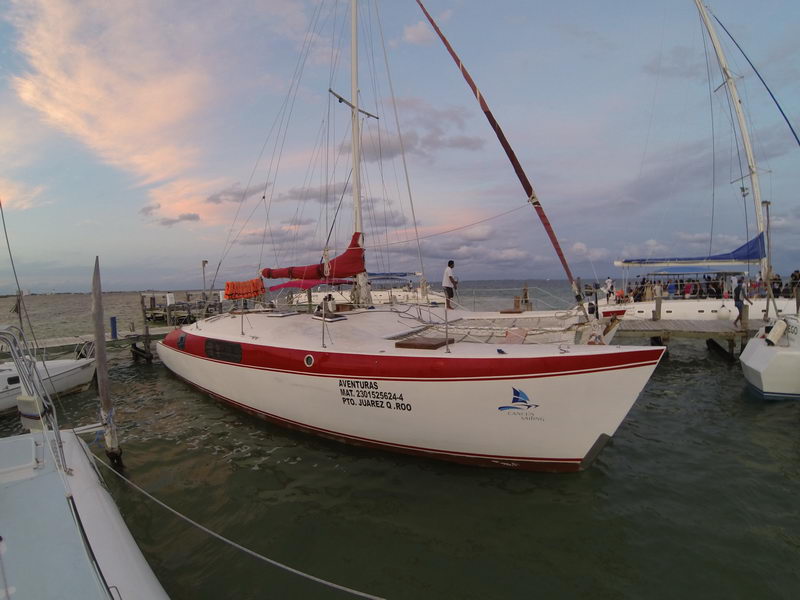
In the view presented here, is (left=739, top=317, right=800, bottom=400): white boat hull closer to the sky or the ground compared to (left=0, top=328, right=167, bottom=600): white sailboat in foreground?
closer to the ground

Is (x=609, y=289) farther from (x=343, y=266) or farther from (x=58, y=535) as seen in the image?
(x=58, y=535)

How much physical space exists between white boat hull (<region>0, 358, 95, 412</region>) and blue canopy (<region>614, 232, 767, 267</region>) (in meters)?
23.0

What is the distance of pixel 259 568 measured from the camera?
13.5 feet

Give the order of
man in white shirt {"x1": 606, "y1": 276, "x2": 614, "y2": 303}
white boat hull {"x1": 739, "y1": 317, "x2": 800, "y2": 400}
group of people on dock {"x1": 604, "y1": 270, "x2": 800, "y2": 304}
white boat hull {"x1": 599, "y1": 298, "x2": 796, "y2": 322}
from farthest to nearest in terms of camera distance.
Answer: man in white shirt {"x1": 606, "y1": 276, "x2": 614, "y2": 303}
group of people on dock {"x1": 604, "y1": 270, "x2": 800, "y2": 304}
white boat hull {"x1": 599, "y1": 298, "x2": 796, "y2": 322}
white boat hull {"x1": 739, "y1": 317, "x2": 800, "y2": 400}

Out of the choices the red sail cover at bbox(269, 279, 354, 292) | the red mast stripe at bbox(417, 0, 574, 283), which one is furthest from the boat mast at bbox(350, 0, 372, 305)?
the red mast stripe at bbox(417, 0, 574, 283)

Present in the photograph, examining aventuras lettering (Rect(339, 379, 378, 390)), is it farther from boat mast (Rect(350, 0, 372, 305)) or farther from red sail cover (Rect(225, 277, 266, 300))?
red sail cover (Rect(225, 277, 266, 300))

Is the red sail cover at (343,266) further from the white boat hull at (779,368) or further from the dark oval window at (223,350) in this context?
the white boat hull at (779,368)

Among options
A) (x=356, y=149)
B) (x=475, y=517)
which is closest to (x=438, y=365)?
(x=475, y=517)

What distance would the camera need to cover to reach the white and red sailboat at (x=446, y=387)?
5.22 metres

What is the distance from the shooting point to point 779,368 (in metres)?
8.98

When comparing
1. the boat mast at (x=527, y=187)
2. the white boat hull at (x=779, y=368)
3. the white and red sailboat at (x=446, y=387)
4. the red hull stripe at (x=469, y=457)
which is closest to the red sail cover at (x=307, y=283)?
the white and red sailboat at (x=446, y=387)

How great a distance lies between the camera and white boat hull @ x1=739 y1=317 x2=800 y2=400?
895 cm

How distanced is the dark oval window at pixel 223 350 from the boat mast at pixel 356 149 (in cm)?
303

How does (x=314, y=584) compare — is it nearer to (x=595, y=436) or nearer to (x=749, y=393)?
(x=595, y=436)
